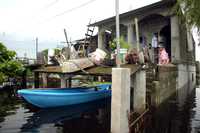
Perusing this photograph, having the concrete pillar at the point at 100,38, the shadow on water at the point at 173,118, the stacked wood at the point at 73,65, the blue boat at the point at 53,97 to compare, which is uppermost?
Answer: the concrete pillar at the point at 100,38

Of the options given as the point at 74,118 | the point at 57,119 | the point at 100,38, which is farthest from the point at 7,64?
the point at 74,118

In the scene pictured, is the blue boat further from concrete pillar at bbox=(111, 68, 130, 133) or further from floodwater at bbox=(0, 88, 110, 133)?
concrete pillar at bbox=(111, 68, 130, 133)

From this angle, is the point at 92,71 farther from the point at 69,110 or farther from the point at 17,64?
the point at 17,64

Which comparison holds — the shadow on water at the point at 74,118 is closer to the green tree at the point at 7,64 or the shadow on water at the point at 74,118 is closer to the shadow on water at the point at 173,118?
the shadow on water at the point at 173,118

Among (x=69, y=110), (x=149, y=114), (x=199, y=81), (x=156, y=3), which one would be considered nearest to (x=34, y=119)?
(x=69, y=110)

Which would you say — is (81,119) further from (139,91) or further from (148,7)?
(148,7)

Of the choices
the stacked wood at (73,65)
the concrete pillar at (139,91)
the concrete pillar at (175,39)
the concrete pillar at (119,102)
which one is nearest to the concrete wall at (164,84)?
the concrete pillar at (175,39)

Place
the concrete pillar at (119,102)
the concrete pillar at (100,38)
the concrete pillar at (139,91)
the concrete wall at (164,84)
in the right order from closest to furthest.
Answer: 1. the concrete pillar at (119,102)
2. the concrete pillar at (139,91)
3. the concrete wall at (164,84)
4. the concrete pillar at (100,38)

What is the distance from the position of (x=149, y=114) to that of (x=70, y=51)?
21.3 ft

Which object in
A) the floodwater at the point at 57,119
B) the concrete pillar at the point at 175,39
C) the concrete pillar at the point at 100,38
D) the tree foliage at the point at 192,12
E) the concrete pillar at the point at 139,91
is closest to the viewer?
the tree foliage at the point at 192,12

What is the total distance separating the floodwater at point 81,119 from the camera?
9.23 m

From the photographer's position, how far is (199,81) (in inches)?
1393

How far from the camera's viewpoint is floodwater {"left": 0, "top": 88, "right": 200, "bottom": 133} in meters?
9.23

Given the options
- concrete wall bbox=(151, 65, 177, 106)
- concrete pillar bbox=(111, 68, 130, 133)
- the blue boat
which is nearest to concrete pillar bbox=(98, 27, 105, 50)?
concrete wall bbox=(151, 65, 177, 106)
